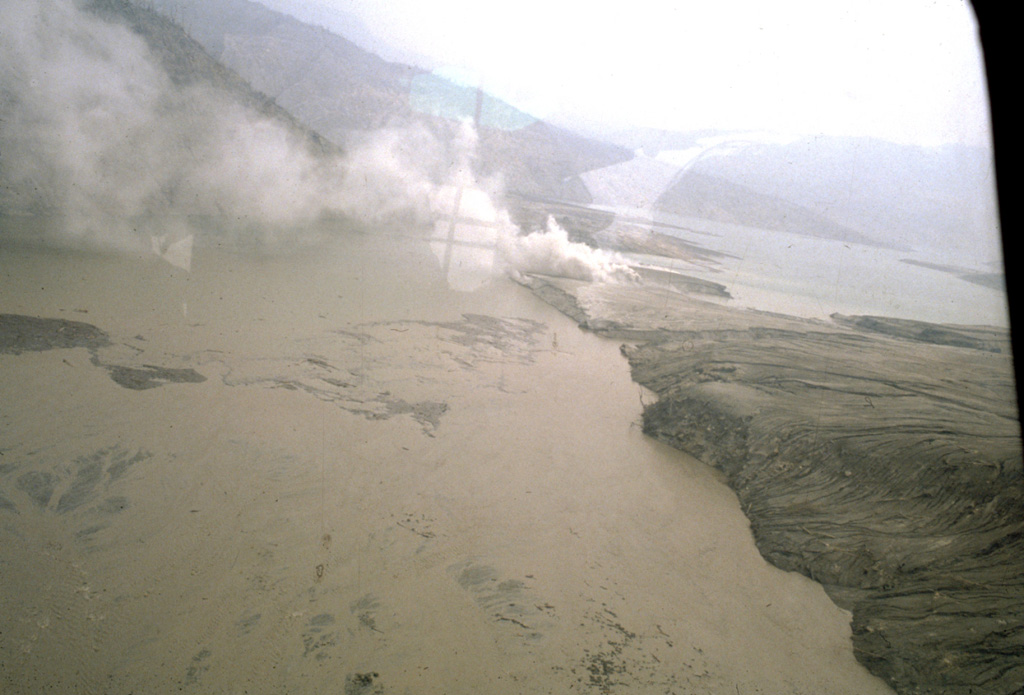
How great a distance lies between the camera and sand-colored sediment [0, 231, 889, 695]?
3203 millimetres

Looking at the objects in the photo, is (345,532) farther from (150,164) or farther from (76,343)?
(150,164)

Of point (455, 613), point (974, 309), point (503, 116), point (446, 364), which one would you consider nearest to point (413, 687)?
point (455, 613)

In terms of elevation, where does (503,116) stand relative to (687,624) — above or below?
above

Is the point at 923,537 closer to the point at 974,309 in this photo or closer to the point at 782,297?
the point at 974,309

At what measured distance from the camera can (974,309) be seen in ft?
43.1

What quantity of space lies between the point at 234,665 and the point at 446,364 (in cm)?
492

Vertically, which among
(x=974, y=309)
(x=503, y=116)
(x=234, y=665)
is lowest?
(x=234, y=665)

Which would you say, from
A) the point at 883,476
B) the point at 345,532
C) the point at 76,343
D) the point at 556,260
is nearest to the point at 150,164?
the point at 76,343

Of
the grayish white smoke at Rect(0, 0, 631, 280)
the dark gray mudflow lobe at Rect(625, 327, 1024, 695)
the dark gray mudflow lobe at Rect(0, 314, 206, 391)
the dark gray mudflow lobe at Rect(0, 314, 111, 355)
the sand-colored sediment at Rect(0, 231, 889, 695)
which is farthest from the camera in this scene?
the grayish white smoke at Rect(0, 0, 631, 280)

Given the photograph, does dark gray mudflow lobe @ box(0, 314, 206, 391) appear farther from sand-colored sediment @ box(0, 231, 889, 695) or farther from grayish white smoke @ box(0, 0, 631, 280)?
grayish white smoke @ box(0, 0, 631, 280)

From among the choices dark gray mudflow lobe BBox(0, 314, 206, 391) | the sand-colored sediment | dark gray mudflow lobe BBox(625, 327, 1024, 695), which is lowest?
the sand-colored sediment

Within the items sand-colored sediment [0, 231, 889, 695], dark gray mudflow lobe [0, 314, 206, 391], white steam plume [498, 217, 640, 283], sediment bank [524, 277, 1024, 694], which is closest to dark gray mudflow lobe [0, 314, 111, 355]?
dark gray mudflow lobe [0, 314, 206, 391]

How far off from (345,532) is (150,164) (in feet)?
39.2

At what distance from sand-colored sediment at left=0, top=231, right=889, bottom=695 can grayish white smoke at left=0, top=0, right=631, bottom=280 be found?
4.23 metres
